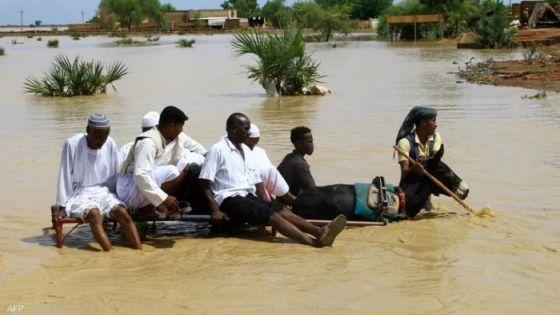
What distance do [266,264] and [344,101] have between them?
12.7 meters

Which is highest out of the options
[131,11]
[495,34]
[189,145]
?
[131,11]

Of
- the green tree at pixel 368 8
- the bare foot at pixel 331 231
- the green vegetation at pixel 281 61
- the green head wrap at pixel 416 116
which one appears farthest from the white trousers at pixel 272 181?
the green tree at pixel 368 8

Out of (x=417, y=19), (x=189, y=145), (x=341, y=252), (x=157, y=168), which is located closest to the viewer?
(x=341, y=252)

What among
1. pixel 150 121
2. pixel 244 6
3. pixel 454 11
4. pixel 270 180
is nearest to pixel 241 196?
pixel 270 180

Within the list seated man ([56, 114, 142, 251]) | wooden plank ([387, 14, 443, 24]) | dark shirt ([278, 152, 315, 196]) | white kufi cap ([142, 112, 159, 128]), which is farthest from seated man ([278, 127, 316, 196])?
wooden plank ([387, 14, 443, 24])

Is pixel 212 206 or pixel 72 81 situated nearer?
pixel 212 206

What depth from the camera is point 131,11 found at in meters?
107

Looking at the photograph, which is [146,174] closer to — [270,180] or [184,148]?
[184,148]

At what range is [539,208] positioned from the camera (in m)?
7.66

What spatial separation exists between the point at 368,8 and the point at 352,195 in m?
94.2

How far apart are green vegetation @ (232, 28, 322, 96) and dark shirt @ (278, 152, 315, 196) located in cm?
1253

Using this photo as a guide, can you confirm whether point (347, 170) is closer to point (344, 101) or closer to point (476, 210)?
point (476, 210)

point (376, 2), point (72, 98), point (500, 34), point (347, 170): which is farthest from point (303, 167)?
point (376, 2)

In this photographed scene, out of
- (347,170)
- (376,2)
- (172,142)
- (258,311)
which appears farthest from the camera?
(376,2)
